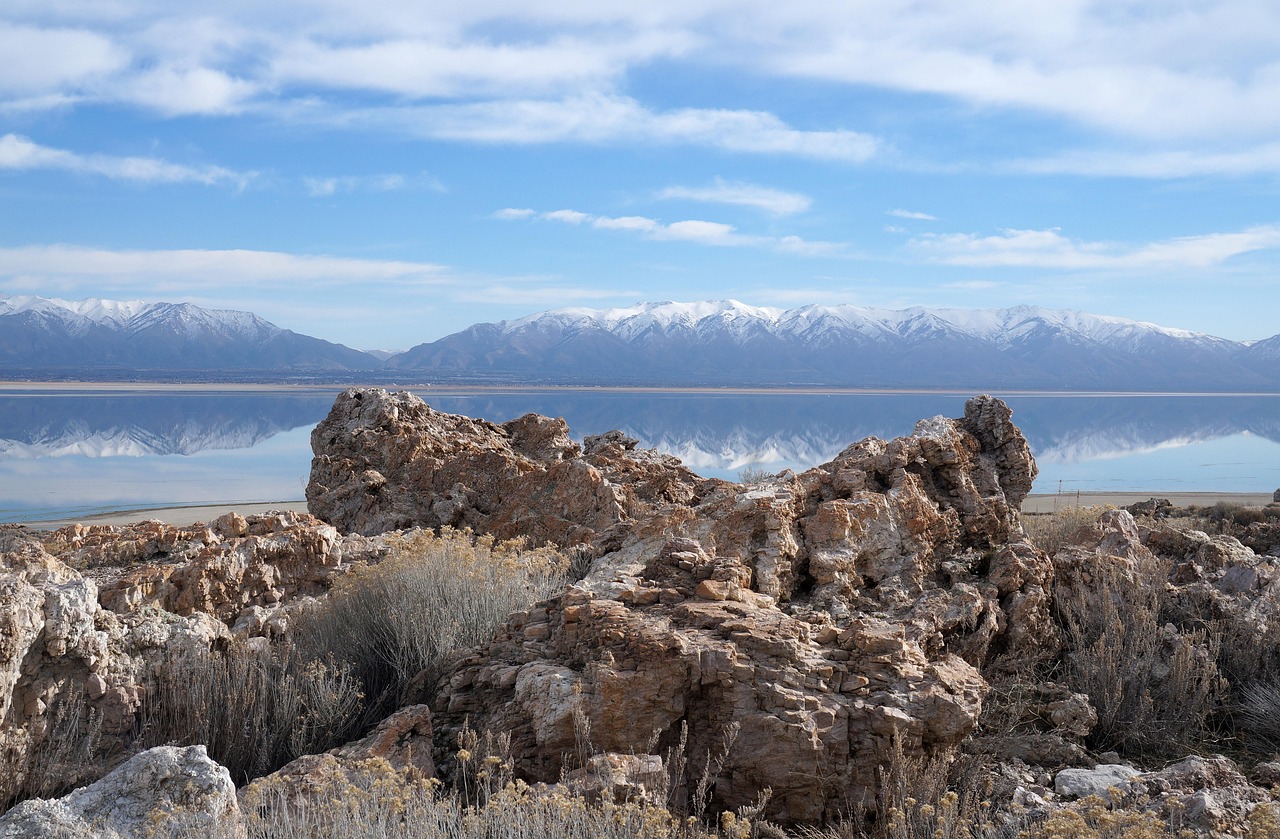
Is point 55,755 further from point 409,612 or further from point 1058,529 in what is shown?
point 1058,529

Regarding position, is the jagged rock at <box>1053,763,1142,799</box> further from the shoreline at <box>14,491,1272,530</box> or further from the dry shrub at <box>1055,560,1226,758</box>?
the shoreline at <box>14,491,1272,530</box>

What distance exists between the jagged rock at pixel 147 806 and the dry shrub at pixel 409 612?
1.48 m

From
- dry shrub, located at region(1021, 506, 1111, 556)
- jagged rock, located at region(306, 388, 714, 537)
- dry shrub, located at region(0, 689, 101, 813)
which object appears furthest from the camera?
jagged rock, located at region(306, 388, 714, 537)

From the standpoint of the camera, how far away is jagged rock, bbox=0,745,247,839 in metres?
3.13

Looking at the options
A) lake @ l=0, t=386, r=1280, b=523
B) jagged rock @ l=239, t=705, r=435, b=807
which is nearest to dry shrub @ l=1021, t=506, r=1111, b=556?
jagged rock @ l=239, t=705, r=435, b=807

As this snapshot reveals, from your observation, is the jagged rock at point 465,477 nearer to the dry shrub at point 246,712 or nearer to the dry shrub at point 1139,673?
the dry shrub at point 246,712

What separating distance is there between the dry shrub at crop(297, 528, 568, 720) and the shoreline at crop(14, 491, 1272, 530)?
50.3 feet

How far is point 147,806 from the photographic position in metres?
3.32

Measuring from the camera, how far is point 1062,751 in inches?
186

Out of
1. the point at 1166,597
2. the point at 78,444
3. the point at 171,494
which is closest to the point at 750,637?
the point at 1166,597

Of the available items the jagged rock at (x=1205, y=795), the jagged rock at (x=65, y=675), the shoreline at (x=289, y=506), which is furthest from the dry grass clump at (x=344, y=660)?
the shoreline at (x=289, y=506)

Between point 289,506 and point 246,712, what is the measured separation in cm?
1914

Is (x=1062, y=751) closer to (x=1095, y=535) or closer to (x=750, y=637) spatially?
(x=750, y=637)

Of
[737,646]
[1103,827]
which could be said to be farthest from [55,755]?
[1103,827]
